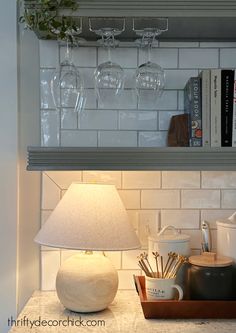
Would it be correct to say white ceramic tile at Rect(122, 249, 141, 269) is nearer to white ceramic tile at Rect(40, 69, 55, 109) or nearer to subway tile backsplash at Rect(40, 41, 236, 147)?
subway tile backsplash at Rect(40, 41, 236, 147)

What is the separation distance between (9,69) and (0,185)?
1.40 feet

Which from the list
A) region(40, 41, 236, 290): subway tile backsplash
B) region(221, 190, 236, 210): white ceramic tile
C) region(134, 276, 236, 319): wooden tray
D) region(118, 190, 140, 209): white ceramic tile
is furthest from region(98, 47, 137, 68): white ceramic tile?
region(134, 276, 236, 319): wooden tray

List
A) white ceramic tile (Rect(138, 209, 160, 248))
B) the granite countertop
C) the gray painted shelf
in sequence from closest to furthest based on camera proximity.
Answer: the granite countertop → the gray painted shelf → white ceramic tile (Rect(138, 209, 160, 248))

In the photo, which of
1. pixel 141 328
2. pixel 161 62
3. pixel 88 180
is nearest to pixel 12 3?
pixel 161 62

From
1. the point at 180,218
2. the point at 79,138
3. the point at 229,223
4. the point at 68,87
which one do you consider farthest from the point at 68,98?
the point at 229,223

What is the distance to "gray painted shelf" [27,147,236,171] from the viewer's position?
4.53ft

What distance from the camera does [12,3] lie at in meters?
1.61

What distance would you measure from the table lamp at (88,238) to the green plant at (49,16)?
1.64ft

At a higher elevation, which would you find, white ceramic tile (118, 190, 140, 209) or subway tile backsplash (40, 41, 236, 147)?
subway tile backsplash (40, 41, 236, 147)

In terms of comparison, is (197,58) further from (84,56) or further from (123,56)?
(84,56)

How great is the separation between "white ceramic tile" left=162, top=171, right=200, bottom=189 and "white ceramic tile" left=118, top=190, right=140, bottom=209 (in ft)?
0.35

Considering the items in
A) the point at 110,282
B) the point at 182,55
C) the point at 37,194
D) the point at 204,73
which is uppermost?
the point at 182,55

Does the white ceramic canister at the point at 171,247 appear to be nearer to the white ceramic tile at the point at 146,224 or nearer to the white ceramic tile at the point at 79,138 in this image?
the white ceramic tile at the point at 146,224

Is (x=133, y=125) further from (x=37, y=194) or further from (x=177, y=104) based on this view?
(x=37, y=194)
